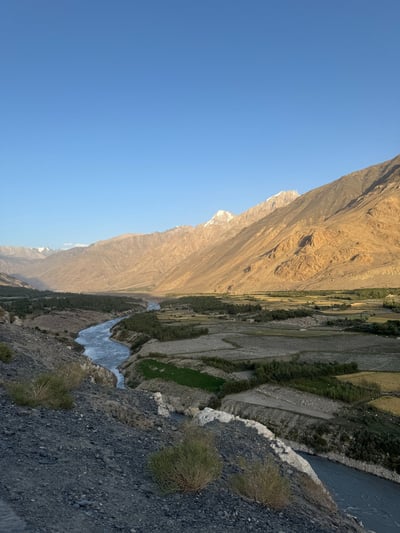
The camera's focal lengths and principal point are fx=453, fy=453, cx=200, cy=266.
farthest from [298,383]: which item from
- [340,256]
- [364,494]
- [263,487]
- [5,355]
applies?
[340,256]

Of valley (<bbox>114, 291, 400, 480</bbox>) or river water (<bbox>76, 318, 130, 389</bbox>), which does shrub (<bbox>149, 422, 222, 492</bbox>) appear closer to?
valley (<bbox>114, 291, 400, 480</bbox>)

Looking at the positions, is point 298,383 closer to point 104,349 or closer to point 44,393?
point 44,393

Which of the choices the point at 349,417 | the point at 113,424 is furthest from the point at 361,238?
the point at 113,424

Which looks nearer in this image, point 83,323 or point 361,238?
point 83,323

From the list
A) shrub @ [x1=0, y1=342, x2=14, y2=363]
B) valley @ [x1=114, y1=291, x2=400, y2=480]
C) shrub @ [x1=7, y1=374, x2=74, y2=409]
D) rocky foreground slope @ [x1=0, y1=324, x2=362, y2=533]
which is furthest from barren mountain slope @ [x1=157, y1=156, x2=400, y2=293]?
shrub @ [x1=7, y1=374, x2=74, y2=409]

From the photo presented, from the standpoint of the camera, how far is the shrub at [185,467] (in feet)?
36.9

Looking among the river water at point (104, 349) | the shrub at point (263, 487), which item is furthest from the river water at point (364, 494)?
the river water at point (104, 349)

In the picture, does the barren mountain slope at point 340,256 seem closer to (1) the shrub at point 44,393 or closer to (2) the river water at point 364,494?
(2) the river water at point 364,494

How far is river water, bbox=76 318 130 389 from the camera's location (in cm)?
4964

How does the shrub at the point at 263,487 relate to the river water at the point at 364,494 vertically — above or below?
above

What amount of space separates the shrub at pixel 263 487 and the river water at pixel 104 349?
28.3m

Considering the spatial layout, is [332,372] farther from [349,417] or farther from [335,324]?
[335,324]

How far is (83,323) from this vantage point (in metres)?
89.7

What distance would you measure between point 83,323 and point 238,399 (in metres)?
62.5
